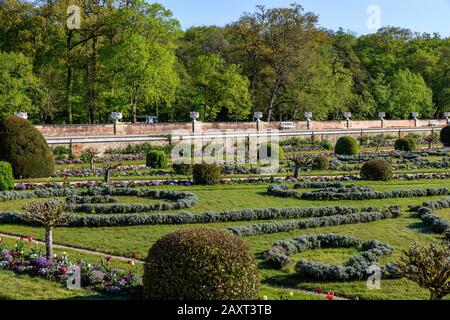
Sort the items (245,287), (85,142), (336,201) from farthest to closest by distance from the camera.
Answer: (85,142)
(336,201)
(245,287)

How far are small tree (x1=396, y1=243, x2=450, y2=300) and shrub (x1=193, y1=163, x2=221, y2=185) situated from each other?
13544mm

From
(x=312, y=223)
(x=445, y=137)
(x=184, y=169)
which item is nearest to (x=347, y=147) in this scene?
(x=445, y=137)

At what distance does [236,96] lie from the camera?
49188mm

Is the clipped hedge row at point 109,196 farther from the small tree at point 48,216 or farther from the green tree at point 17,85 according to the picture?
the green tree at point 17,85

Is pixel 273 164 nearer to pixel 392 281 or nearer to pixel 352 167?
pixel 352 167

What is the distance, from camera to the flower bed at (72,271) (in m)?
8.82

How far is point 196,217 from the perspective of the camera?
47.7ft

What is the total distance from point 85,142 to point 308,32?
1112 inches

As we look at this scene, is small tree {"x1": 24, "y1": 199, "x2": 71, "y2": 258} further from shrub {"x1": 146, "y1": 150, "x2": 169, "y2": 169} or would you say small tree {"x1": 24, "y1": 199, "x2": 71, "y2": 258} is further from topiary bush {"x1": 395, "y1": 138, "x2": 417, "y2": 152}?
topiary bush {"x1": 395, "y1": 138, "x2": 417, "y2": 152}

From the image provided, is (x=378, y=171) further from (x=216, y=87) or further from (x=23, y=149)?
(x=216, y=87)

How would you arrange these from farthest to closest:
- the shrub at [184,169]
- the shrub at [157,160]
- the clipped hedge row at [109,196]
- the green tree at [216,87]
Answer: the green tree at [216,87] < the shrub at [157,160] < the shrub at [184,169] < the clipped hedge row at [109,196]

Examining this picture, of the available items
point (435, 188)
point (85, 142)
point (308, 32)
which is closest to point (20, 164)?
point (85, 142)

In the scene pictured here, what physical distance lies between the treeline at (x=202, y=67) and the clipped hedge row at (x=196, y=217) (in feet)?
84.5

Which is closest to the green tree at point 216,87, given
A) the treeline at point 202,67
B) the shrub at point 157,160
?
the treeline at point 202,67
